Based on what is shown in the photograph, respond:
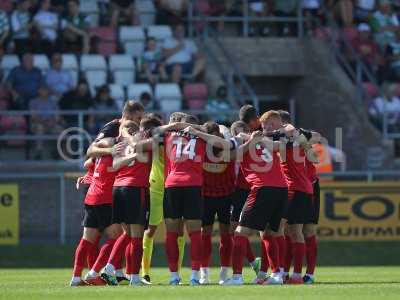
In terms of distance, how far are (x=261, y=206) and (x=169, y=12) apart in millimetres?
12970

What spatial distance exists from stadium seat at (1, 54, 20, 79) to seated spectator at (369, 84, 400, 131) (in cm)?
735

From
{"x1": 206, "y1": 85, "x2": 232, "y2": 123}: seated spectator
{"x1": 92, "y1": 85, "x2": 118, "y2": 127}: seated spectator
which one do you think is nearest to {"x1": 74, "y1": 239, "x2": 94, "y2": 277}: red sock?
{"x1": 92, "y1": 85, "x2": 118, "y2": 127}: seated spectator

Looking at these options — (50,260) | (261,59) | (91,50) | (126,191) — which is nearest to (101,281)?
(126,191)

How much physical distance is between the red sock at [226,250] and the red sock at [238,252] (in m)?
0.69

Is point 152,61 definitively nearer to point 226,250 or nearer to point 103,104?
point 103,104

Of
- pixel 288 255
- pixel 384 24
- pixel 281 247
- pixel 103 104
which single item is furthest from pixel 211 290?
pixel 384 24

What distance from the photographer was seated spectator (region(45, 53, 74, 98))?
89.7ft

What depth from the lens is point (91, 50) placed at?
28328 mm

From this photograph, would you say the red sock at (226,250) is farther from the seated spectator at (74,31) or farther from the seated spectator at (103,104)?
the seated spectator at (74,31)

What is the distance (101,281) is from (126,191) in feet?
3.95

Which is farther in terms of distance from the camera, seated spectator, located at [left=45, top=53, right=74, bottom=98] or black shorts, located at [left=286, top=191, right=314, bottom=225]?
seated spectator, located at [left=45, top=53, right=74, bottom=98]

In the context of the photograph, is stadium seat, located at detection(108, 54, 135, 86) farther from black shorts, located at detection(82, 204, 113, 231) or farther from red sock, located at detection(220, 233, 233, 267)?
black shorts, located at detection(82, 204, 113, 231)

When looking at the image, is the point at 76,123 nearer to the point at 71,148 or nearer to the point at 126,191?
the point at 71,148

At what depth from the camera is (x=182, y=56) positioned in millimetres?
28859
